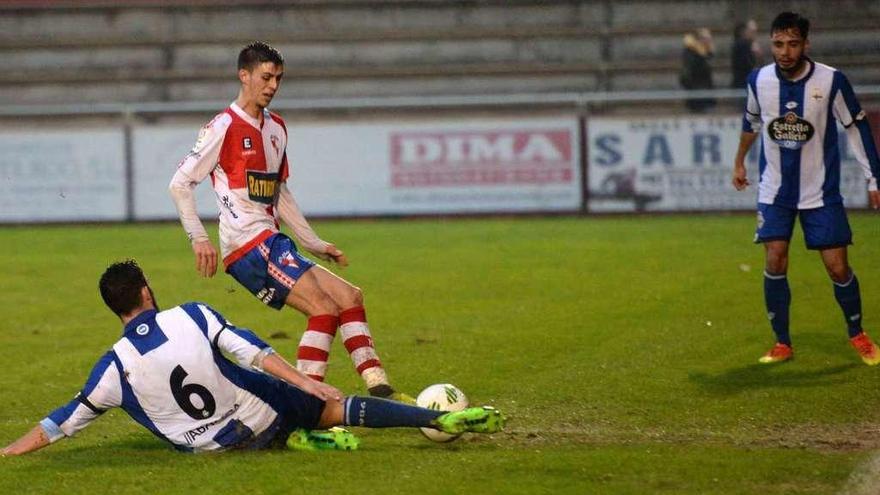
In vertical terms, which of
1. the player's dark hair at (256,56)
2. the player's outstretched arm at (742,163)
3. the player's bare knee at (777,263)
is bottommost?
the player's bare knee at (777,263)

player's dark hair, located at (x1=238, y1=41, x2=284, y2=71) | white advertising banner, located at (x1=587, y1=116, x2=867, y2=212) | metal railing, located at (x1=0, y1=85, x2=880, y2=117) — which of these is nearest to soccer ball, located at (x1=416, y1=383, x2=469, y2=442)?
player's dark hair, located at (x1=238, y1=41, x2=284, y2=71)

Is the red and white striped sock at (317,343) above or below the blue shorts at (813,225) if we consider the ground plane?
below

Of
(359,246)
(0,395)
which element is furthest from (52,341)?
(359,246)

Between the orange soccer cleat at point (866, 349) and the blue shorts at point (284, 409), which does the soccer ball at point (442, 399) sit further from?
the orange soccer cleat at point (866, 349)

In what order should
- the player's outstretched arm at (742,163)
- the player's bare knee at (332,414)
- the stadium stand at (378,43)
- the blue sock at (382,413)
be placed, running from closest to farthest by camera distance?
the blue sock at (382,413) < the player's bare knee at (332,414) < the player's outstretched arm at (742,163) < the stadium stand at (378,43)

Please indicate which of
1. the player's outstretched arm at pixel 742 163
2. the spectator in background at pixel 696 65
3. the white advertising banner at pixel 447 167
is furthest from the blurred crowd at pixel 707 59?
the player's outstretched arm at pixel 742 163

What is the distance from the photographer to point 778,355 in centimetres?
988

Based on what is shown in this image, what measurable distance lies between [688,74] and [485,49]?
5.61 meters

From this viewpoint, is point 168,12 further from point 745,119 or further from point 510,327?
point 745,119

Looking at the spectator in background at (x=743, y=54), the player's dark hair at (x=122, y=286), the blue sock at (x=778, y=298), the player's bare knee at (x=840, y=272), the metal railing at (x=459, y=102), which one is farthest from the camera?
the spectator in background at (x=743, y=54)

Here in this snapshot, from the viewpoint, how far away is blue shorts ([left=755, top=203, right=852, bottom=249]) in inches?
378

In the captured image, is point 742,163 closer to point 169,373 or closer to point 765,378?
point 765,378

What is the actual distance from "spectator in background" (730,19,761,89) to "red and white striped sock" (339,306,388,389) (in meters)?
16.6

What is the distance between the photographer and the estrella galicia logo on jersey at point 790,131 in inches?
379
